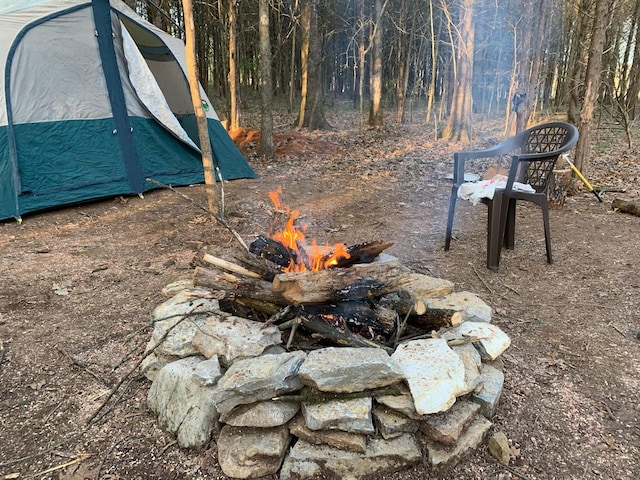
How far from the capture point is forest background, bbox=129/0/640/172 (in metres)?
6.65

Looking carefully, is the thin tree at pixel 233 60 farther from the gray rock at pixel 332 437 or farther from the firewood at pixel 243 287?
the gray rock at pixel 332 437

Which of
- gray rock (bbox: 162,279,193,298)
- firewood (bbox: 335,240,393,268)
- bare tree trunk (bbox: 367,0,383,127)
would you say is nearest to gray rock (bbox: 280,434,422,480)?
firewood (bbox: 335,240,393,268)

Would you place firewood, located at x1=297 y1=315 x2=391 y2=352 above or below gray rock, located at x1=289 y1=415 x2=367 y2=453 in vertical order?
above

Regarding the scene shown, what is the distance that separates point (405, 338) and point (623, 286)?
2.06 metres

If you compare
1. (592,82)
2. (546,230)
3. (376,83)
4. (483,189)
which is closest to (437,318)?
(483,189)

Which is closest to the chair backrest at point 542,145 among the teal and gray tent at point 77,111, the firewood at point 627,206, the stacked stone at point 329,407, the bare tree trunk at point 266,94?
the firewood at point 627,206

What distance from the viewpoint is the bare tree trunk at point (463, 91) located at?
32.9 ft

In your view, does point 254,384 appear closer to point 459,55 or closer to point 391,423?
point 391,423

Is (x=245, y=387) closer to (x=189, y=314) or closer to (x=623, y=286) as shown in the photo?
(x=189, y=314)

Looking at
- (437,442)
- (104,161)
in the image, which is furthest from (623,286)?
(104,161)

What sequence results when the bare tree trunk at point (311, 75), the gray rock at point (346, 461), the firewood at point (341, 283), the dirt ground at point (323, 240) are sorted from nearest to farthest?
the gray rock at point (346, 461) < the dirt ground at point (323, 240) < the firewood at point (341, 283) < the bare tree trunk at point (311, 75)

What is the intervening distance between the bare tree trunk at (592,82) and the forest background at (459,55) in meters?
0.01

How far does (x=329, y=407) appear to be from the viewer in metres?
1.73

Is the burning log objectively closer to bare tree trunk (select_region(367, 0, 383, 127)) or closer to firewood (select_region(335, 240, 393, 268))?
firewood (select_region(335, 240, 393, 268))
